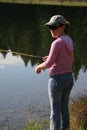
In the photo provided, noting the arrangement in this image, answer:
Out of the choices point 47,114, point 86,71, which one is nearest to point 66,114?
point 47,114

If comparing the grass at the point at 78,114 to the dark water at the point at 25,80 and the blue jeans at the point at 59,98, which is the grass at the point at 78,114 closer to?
the dark water at the point at 25,80

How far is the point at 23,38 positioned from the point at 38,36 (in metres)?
2.06

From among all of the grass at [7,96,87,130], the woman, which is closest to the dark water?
the grass at [7,96,87,130]

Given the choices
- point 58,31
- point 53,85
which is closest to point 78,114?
point 53,85

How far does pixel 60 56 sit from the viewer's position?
22.8ft

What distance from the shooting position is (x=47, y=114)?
434 inches

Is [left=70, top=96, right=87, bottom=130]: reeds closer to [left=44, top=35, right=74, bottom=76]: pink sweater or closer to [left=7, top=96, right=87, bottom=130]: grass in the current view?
[left=7, top=96, right=87, bottom=130]: grass

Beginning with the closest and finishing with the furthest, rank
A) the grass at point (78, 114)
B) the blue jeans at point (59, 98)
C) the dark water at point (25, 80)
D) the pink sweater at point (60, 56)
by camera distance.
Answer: the pink sweater at point (60, 56) → the blue jeans at point (59, 98) → the grass at point (78, 114) → the dark water at point (25, 80)

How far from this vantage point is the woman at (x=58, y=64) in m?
6.88

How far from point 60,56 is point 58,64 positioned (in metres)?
0.12

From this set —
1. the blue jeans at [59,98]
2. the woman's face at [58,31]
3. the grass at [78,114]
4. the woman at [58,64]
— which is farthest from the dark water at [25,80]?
the woman's face at [58,31]

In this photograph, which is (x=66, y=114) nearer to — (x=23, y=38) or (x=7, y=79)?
(x=7, y=79)

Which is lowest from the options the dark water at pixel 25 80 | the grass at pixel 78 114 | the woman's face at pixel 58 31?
the grass at pixel 78 114

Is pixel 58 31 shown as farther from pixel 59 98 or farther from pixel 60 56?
A: pixel 59 98
